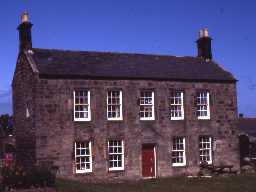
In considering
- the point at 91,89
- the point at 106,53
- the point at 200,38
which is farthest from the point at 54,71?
the point at 200,38

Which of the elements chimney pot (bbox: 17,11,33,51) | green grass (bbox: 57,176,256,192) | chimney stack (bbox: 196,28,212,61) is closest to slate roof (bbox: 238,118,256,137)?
Answer: chimney stack (bbox: 196,28,212,61)

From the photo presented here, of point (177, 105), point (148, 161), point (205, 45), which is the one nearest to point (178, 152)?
point (148, 161)

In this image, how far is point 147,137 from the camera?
32094 millimetres

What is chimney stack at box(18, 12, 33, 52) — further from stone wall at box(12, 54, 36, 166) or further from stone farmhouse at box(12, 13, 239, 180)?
stone wall at box(12, 54, 36, 166)

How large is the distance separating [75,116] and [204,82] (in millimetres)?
10101

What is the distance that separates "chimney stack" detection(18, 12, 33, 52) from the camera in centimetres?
3120

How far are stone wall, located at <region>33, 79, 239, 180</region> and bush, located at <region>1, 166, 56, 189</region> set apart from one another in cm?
588

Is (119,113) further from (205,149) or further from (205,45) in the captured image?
(205,45)

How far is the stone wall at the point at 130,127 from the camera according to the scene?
28984mm

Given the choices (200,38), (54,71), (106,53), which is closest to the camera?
(54,71)

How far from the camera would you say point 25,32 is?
3138 centimetres

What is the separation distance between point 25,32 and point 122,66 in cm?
685

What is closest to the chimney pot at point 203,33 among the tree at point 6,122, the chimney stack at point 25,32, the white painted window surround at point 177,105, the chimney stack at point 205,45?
the chimney stack at point 205,45

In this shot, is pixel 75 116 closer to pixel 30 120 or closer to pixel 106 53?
pixel 30 120
